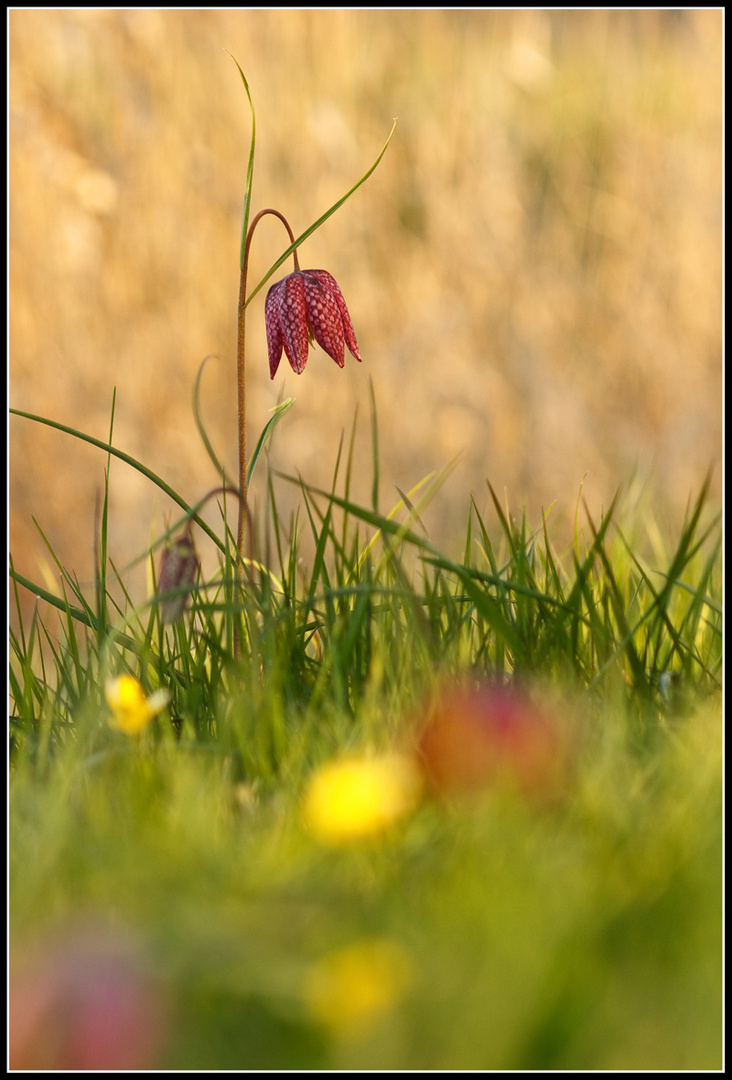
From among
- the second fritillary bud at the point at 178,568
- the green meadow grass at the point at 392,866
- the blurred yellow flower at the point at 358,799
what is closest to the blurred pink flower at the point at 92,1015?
the green meadow grass at the point at 392,866

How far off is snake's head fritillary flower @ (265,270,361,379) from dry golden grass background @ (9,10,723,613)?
4.94ft

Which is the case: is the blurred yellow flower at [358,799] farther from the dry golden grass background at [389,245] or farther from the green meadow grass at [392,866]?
the dry golden grass background at [389,245]

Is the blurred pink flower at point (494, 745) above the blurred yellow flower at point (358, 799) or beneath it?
above

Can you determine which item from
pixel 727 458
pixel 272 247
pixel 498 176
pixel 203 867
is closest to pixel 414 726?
pixel 203 867

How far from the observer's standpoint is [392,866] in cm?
50

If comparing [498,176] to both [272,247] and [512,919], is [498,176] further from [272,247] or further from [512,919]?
[512,919]

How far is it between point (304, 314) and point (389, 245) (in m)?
1.82

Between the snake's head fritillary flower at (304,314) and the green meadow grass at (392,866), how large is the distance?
0.16 m

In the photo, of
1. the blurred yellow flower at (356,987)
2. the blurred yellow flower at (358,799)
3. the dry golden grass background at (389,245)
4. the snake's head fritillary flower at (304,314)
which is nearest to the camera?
the blurred yellow flower at (356,987)

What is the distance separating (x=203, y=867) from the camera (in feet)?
1.62

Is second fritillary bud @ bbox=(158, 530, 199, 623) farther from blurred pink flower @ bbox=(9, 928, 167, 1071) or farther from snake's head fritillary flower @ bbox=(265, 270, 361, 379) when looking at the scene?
blurred pink flower @ bbox=(9, 928, 167, 1071)

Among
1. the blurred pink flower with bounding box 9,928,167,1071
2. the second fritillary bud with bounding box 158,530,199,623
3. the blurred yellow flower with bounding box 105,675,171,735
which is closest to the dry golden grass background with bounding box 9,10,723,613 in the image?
the second fritillary bud with bounding box 158,530,199,623

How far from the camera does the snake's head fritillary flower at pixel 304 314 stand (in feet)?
2.53

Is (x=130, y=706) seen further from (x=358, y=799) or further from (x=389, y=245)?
(x=389, y=245)
